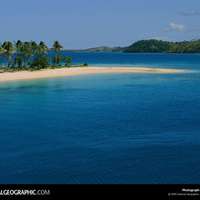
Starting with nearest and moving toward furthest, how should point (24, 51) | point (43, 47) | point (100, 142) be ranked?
point (100, 142)
point (24, 51)
point (43, 47)

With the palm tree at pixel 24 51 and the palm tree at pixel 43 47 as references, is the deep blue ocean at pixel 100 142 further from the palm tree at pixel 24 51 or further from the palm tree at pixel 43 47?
the palm tree at pixel 43 47

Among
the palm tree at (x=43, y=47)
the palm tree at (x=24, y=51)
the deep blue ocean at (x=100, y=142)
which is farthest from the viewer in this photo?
the palm tree at (x=43, y=47)

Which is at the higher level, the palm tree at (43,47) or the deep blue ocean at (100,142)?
the palm tree at (43,47)

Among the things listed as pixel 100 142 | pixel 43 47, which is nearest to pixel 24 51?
pixel 43 47

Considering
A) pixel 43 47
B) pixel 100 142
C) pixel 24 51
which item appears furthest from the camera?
pixel 43 47

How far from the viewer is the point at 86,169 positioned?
643 inches

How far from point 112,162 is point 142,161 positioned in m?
1.87

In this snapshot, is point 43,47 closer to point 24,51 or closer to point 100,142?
point 24,51

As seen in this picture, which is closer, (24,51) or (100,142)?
(100,142)

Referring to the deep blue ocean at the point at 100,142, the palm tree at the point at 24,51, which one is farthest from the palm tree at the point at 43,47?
the deep blue ocean at the point at 100,142

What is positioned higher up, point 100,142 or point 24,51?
point 24,51
